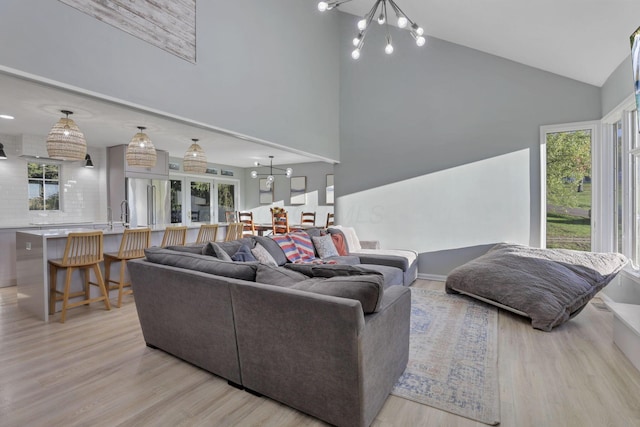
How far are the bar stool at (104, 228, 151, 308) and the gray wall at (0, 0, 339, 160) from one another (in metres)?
1.75

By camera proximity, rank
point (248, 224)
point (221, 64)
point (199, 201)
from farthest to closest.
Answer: point (199, 201) < point (248, 224) < point (221, 64)

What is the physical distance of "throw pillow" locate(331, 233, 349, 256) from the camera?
495 cm

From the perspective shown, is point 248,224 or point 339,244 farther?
point 248,224

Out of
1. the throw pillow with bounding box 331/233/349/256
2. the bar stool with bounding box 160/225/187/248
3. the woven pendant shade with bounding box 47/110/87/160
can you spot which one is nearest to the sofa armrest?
the throw pillow with bounding box 331/233/349/256

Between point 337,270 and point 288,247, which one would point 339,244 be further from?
point 337,270

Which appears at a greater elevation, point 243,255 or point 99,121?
point 99,121

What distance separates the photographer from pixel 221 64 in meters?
3.87

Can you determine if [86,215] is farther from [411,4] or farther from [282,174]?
[411,4]

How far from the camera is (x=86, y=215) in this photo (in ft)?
20.7

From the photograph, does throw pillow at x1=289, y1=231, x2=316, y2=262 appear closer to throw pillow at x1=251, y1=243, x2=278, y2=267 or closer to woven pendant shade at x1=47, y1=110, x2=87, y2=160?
throw pillow at x1=251, y1=243, x2=278, y2=267

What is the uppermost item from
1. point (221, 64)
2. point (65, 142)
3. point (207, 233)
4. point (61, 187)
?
point (221, 64)

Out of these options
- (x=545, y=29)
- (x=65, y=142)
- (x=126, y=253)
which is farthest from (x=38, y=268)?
(x=545, y=29)

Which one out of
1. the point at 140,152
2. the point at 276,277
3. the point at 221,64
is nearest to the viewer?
the point at 276,277

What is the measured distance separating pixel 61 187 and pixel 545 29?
7834 mm
